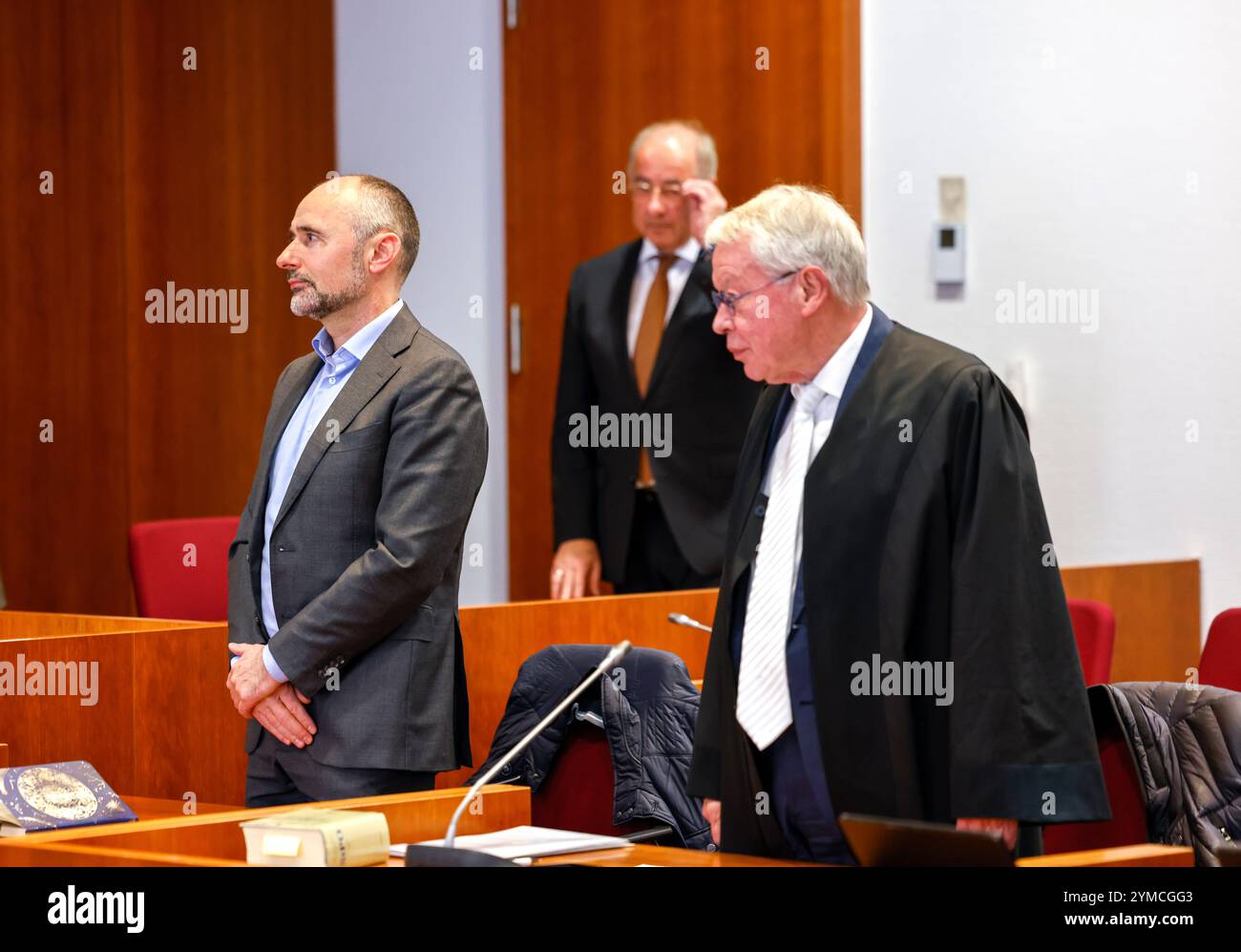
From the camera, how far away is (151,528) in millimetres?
4652

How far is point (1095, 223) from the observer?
5094 millimetres

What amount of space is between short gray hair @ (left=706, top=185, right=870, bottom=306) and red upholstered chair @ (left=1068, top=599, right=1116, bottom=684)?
5.09 ft

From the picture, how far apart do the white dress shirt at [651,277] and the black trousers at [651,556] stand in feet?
1.29

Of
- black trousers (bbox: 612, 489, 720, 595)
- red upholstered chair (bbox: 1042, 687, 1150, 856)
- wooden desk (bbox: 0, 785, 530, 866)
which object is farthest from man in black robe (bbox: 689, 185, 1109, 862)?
black trousers (bbox: 612, 489, 720, 595)

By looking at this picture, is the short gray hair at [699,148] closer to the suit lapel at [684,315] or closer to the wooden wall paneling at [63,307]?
the suit lapel at [684,315]

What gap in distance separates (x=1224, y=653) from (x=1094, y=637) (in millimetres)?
294

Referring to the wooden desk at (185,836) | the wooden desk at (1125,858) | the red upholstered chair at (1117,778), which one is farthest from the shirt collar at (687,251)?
the wooden desk at (1125,858)

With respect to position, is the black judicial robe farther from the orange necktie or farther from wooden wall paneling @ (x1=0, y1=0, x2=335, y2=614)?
wooden wall paneling @ (x1=0, y1=0, x2=335, y2=614)

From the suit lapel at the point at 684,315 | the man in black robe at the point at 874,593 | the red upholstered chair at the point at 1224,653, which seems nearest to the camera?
the man in black robe at the point at 874,593

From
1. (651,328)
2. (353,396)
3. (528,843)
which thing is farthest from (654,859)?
(651,328)

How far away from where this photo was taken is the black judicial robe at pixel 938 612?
2.33 m

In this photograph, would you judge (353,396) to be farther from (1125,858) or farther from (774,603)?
(1125,858)

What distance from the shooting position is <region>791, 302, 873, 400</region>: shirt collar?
2.52 metres
